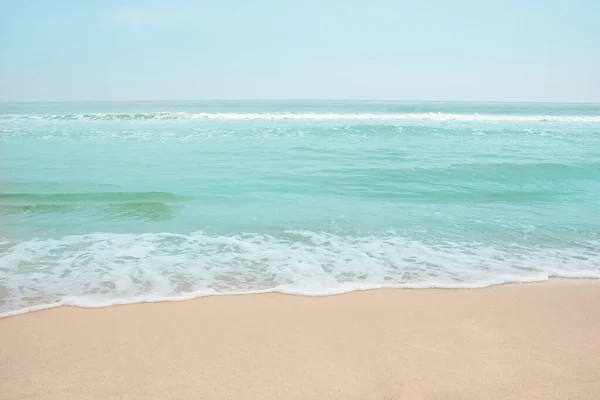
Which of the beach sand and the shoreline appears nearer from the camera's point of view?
the beach sand

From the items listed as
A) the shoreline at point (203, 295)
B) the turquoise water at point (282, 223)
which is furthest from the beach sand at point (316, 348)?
the turquoise water at point (282, 223)

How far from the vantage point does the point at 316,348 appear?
306 centimetres

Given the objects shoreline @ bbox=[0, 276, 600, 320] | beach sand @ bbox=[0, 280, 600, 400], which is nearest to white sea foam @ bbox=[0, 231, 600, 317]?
shoreline @ bbox=[0, 276, 600, 320]

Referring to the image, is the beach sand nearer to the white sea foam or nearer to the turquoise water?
the white sea foam

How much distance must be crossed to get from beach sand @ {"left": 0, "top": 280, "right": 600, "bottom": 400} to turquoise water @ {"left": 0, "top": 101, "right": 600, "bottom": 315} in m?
0.43

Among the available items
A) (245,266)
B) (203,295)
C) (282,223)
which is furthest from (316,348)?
(282,223)

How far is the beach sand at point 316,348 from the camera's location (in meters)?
2.61

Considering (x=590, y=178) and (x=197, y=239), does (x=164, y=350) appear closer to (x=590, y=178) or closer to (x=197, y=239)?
(x=197, y=239)

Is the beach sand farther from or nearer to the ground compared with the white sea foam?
nearer to the ground

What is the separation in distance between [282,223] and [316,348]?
11.6 feet

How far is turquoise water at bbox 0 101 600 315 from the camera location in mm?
4438

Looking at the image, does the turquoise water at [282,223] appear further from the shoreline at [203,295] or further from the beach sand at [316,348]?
the beach sand at [316,348]

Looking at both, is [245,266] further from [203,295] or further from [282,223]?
[282,223]

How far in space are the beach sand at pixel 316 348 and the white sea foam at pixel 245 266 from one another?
0.96 feet
